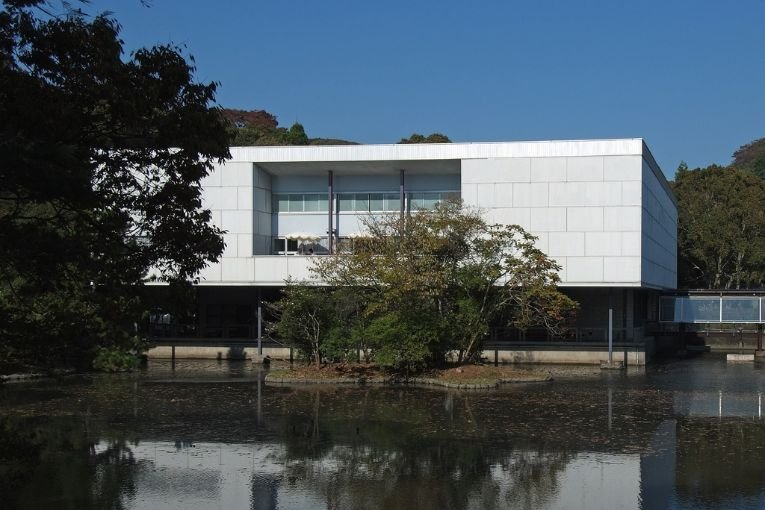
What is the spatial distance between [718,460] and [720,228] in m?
47.6

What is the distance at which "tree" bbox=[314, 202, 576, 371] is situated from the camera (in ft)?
95.5

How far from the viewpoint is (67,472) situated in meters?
14.5

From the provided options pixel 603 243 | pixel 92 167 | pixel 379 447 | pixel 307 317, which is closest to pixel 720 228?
pixel 603 243

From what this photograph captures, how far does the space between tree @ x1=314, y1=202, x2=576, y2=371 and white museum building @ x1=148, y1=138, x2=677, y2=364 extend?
21.2ft

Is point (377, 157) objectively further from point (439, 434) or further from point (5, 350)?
point (5, 350)

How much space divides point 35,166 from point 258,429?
12.9 metres

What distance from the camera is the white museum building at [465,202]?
3831 centimetres

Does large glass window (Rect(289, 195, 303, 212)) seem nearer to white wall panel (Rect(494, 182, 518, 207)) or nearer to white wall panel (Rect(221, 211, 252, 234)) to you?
white wall panel (Rect(221, 211, 252, 234))

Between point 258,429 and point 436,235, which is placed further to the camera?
point 436,235

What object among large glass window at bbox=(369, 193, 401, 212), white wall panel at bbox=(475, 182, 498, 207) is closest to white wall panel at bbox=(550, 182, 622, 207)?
white wall panel at bbox=(475, 182, 498, 207)

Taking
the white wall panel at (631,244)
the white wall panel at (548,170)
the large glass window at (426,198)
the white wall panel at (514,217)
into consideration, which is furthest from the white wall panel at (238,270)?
the white wall panel at (631,244)

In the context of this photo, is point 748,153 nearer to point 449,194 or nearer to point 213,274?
point 449,194

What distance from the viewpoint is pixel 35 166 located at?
7.35 m

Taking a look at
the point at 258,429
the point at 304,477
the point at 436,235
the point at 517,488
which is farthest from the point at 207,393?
the point at 517,488
